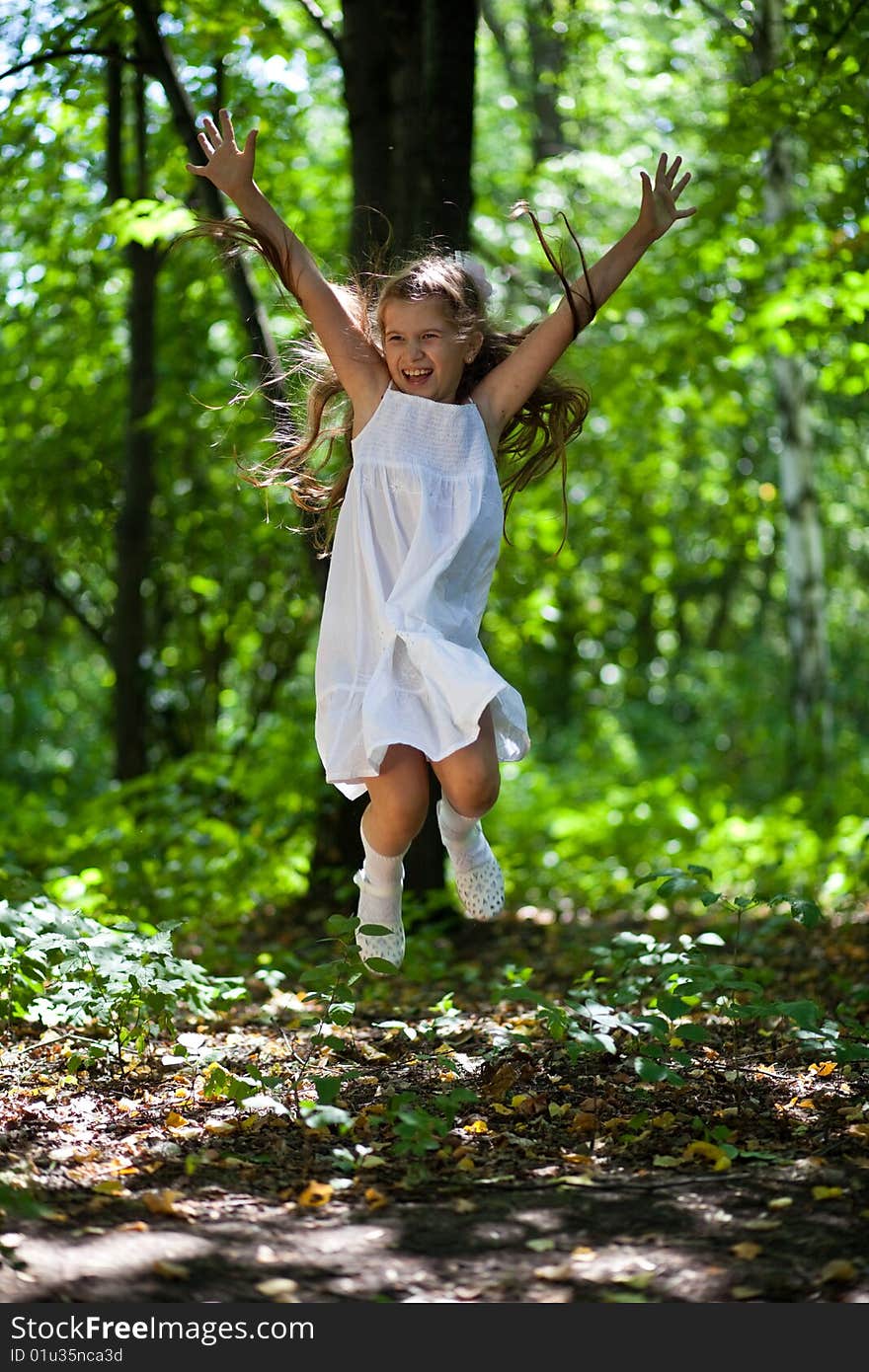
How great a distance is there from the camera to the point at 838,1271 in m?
2.62

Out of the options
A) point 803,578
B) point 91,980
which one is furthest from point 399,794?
point 803,578

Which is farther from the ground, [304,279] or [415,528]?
[304,279]

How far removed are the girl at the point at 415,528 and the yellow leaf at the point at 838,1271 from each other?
147cm

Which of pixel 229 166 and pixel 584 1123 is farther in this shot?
pixel 229 166

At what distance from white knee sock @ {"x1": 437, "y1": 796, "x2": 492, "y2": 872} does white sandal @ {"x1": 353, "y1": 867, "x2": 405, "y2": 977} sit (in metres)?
0.21

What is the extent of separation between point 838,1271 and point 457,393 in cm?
267

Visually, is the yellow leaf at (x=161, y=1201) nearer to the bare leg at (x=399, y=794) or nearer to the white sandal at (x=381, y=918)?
the white sandal at (x=381, y=918)

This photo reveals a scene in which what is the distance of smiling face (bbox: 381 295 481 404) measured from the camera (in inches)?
162

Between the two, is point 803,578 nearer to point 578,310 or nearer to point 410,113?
point 410,113

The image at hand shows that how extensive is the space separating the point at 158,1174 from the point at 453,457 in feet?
6.87

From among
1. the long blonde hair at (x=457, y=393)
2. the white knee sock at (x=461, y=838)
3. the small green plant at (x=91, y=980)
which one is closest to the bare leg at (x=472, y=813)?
the white knee sock at (x=461, y=838)

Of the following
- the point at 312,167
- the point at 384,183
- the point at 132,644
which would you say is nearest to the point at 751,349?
the point at 384,183

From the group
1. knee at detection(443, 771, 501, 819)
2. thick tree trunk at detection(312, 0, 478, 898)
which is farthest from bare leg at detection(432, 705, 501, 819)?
thick tree trunk at detection(312, 0, 478, 898)

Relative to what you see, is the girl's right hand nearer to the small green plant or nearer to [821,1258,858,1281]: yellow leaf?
the small green plant
